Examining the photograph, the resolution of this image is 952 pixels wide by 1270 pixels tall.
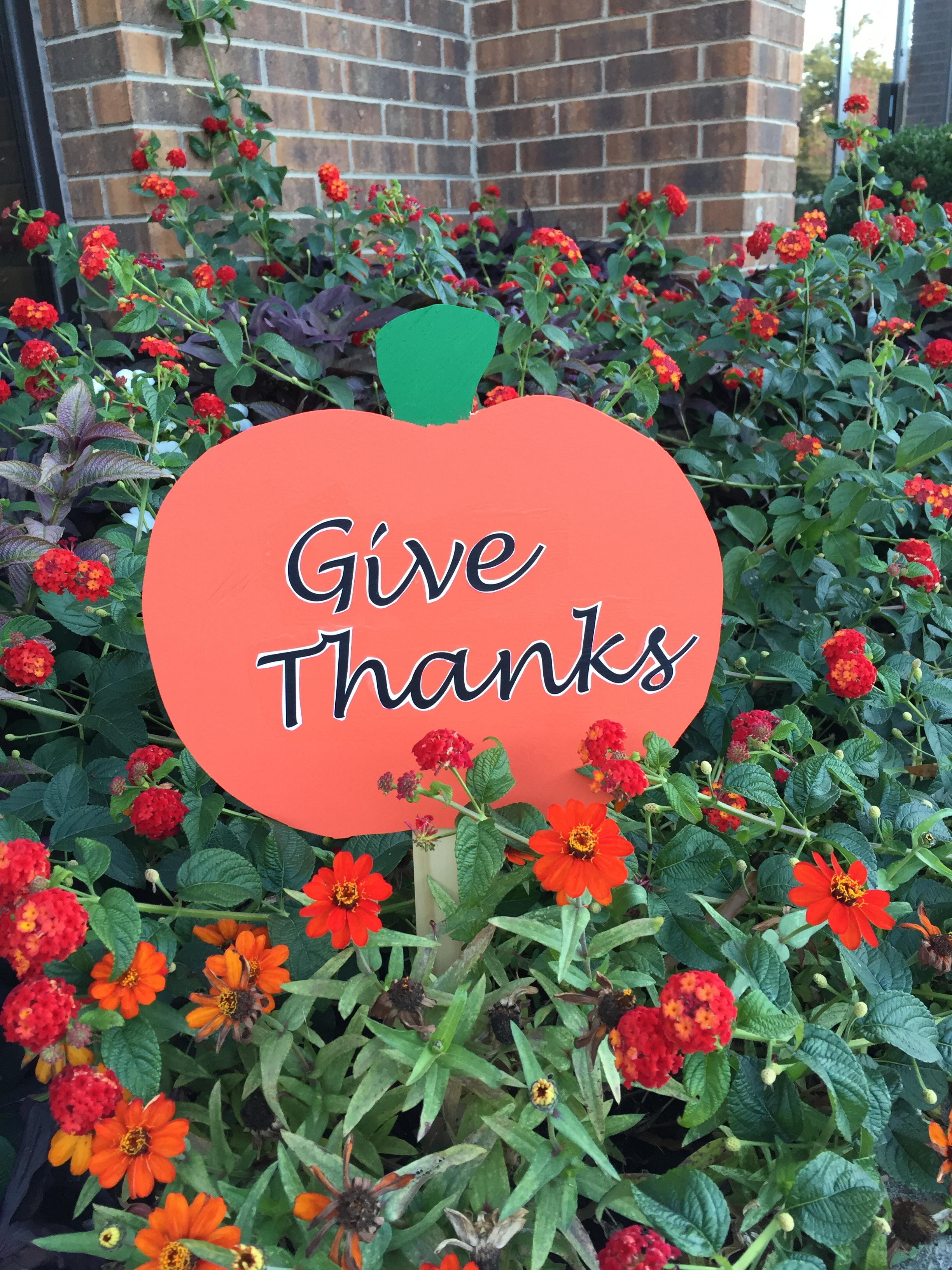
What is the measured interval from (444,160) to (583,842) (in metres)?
2.76

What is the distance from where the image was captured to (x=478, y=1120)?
739mm

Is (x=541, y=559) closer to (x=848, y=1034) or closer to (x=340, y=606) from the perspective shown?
(x=340, y=606)

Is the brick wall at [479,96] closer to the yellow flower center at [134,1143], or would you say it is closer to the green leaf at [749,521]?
the green leaf at [749,521]

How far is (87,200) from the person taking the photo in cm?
220

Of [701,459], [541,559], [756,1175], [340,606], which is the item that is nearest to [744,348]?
[701,459]

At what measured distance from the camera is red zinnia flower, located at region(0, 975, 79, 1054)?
0.60 meters

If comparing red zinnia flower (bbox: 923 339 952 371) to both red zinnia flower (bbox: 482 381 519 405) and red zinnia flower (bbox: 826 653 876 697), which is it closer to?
red zinnia flower (bbox: 482 381 519 405)

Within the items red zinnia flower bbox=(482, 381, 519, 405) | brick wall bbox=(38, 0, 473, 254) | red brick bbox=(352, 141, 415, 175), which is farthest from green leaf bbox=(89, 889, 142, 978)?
red brick bbox=(352, 141, 415, 175)

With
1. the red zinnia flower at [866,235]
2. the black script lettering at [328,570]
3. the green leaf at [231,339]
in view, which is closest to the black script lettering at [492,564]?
the black script lettering at [328,570]

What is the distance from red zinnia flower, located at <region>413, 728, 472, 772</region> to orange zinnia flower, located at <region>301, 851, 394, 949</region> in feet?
0.28

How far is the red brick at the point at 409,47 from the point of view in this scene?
103 inches

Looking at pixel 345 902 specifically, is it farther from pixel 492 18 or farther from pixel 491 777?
pixel 492 18

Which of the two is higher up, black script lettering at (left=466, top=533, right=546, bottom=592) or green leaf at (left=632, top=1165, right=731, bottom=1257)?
black script lettering at (left=466, top=533, right=546, bottom=592)

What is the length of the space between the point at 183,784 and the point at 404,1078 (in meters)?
0.40
